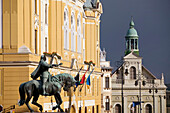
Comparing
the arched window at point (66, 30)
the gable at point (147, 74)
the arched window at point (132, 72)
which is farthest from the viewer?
the gable at point (147, 74)

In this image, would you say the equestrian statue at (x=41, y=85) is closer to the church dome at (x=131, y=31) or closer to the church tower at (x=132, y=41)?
the church tower at (x=132, y=41)

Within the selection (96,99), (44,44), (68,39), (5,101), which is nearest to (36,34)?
(44,44)

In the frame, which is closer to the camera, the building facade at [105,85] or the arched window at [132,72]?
the building facade at [105,85]

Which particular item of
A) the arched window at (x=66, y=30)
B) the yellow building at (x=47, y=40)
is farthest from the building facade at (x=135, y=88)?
the arched window at (x=66, y=30)

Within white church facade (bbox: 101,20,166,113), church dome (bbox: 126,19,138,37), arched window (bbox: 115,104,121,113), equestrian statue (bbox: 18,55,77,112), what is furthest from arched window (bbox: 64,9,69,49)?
church dome (bbox: 126,19,138,37)

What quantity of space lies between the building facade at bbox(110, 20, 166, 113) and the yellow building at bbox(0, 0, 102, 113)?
35.2m

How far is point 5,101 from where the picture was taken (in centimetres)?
4625

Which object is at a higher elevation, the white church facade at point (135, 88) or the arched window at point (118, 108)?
the white church facade at point (135, 88)

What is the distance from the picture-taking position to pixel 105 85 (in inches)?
4131

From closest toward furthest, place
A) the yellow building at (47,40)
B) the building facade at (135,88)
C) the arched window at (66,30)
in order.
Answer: the yellow building at (47,40) < the arched window at (66,30) < the building facade at (135,88)

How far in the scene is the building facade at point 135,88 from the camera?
114 meters

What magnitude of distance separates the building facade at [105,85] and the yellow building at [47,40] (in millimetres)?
22187

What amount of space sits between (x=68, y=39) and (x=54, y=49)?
495 centimetres

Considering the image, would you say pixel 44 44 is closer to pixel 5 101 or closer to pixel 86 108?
pixel 5 101
